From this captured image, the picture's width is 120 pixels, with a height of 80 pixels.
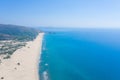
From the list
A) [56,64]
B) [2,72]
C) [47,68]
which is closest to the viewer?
[2,72]

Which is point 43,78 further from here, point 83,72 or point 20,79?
point 83,72

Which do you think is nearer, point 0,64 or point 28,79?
point 28,79

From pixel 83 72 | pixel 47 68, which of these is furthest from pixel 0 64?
pixel 83 72

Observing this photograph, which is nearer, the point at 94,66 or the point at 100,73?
the point at 100,73

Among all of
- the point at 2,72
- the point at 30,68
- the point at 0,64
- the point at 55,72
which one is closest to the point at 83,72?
the point at 55,72

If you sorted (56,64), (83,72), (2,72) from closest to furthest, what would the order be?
(2,72) < (83,72) < (56,64)

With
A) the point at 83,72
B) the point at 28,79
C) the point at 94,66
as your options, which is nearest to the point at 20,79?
the point at 28,79

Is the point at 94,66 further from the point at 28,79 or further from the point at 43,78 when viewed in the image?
the point at 28,79

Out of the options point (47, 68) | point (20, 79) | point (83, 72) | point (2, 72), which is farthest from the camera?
point (47, 68)

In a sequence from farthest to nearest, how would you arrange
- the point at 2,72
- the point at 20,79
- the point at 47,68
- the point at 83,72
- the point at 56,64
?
the point at 56,64
the point at 47,68
the point at 83,72
the point at 2,72
the point at 20,79
